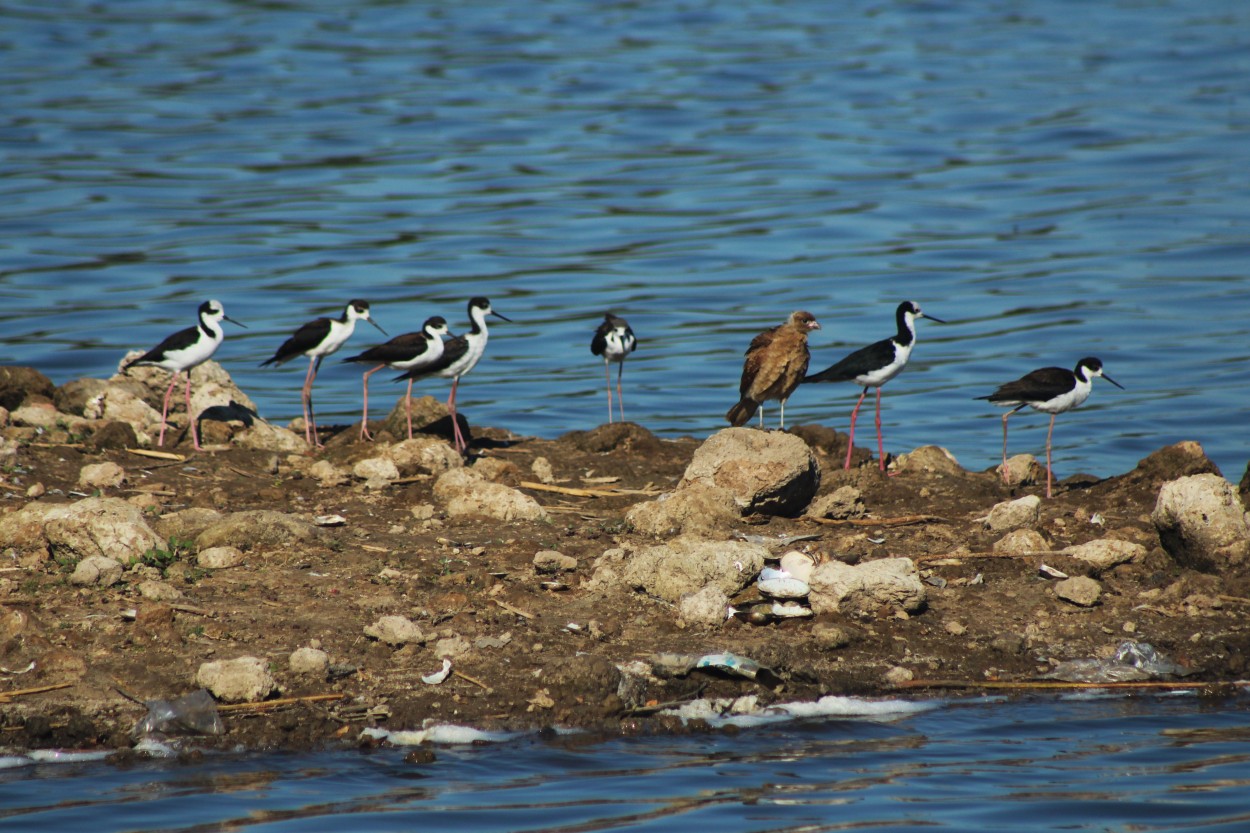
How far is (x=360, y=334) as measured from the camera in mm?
21000

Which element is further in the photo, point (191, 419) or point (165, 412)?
point (165, 412)

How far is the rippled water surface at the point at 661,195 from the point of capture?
1916 centimetres

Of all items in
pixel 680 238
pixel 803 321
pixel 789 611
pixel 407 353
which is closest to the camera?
pixel 789 611

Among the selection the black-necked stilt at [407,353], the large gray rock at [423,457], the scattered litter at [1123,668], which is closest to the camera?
the scattered litter at [1123,668]

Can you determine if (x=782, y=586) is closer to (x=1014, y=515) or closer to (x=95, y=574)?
(x=1014, y=515)

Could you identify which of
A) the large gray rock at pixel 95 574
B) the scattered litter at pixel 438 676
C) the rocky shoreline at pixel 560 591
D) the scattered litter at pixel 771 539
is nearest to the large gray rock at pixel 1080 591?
the rocky shoreline at pixel 560 591

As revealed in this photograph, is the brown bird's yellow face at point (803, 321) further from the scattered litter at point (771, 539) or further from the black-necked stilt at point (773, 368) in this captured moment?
the scattered litter at point (771, 539)

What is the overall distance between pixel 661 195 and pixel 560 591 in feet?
68.0

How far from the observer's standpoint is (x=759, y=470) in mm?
10117

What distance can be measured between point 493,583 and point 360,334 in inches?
500

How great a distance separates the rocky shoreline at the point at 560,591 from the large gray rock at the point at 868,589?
0.04 feet

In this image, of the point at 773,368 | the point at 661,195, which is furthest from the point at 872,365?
the point at 661,195

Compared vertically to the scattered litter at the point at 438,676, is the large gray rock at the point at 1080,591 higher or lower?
higher

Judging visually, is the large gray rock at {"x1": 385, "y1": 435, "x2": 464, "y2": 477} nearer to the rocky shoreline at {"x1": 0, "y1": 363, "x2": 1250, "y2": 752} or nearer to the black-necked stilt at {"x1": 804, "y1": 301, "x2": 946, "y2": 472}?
the rocky shoreline at {"x1": 0, "y1": 363, "x2": 1250, "y2": 752}
